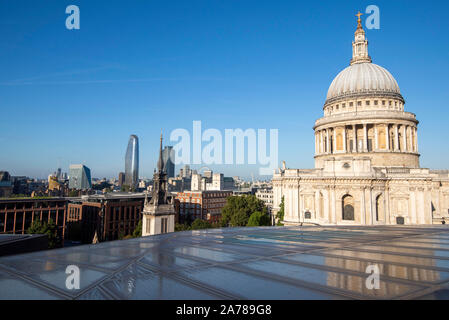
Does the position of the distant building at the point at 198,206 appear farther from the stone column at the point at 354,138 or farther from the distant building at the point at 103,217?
the stone column at the point at 354,138

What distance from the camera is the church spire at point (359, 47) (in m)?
55.7

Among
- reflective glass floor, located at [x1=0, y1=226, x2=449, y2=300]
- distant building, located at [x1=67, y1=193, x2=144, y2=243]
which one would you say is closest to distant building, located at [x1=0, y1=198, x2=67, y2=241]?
distant building, located at [x1=67, y1=193, x2=144, y2=243]

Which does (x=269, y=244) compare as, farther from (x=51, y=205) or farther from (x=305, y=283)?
(x=51, y=205)

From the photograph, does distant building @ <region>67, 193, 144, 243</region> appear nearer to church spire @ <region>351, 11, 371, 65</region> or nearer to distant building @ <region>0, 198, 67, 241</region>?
distant building @ <region>0, 198, 67, 241</region>

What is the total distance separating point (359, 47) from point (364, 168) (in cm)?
3122

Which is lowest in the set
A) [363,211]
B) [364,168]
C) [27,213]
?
[27,213]

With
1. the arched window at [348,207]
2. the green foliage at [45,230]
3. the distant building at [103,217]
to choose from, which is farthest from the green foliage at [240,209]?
the green foliage at [45,230]

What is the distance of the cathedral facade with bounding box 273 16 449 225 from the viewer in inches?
Result: 1441

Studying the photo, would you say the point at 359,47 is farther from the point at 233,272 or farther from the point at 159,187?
the point at 233,272

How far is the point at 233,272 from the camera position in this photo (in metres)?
6.54

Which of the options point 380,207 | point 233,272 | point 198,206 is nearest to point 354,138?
point 380,207

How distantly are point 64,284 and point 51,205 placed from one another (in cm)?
5939

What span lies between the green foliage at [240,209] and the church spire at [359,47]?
34.3 meters
